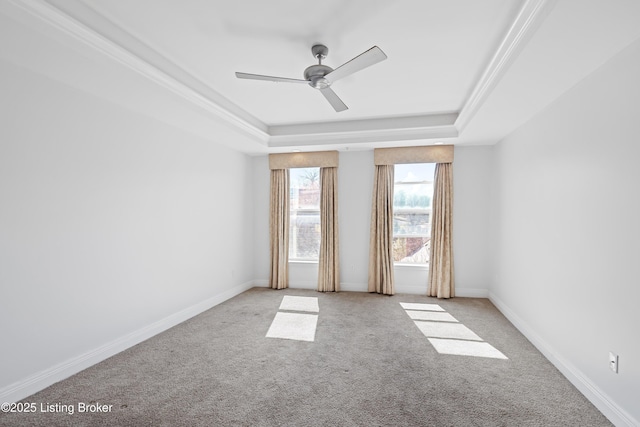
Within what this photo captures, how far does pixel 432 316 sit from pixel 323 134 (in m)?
2.84

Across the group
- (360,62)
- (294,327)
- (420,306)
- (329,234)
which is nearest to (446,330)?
(420,306)

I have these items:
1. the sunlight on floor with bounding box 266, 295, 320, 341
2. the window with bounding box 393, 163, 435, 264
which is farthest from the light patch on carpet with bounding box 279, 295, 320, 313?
the window with bounding box 393, 163, 435, 264

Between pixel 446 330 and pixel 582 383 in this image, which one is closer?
pixel 582 383

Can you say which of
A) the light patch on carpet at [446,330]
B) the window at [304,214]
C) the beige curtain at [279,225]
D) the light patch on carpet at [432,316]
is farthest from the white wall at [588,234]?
the beige curtain at [279,225]

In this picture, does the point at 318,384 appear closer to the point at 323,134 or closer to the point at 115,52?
the point at 115,52

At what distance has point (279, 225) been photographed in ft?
17.1

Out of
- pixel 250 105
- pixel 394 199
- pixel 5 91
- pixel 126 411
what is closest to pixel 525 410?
pixel 126 411

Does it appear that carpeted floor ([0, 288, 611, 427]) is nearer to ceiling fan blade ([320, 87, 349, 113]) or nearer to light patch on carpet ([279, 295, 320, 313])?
light patch on carpet ([279, 295, 320, 313])

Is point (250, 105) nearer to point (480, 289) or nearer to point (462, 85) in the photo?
point (462, 85)

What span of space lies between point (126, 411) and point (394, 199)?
13.7 feet

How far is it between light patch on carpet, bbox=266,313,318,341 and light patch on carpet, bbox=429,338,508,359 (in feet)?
4.14

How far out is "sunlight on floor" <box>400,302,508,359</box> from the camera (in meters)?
2.86

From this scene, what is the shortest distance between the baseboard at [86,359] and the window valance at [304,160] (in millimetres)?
2506

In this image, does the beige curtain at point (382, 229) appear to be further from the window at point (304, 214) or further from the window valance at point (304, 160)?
the window at point (304, 214)
